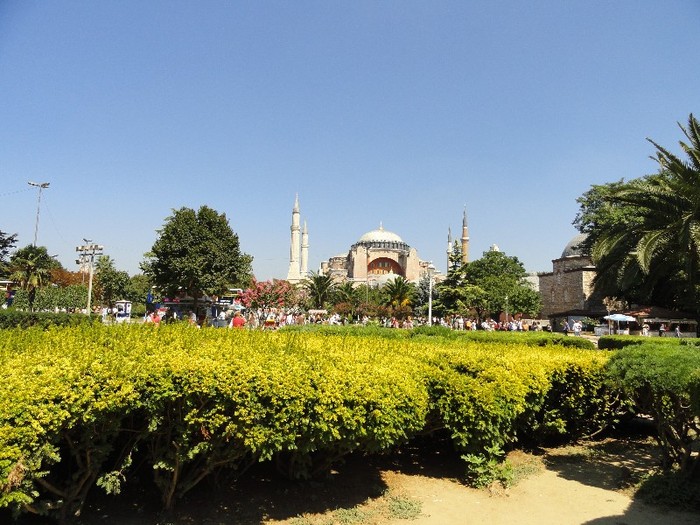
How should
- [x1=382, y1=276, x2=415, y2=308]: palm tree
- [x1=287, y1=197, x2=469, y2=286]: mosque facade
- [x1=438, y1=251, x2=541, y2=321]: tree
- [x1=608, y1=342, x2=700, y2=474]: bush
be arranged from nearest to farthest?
[x1=608, y1=342, x2=700, y2=474]: bush, [x1=438, y1=251, x2=541, y2=321]: tree, [x1=382, y1=276, x2=415, y2=308]: palm tree, [x1=287, y1=197, x2=469, y2=286]: mosque facade

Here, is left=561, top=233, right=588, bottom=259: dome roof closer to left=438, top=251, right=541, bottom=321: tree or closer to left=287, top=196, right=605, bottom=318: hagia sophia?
left=287, top=196, right=605, bottom=318: hagia sophia

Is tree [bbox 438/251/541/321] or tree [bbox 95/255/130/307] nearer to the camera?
tree [bbox 438/251/541/321]

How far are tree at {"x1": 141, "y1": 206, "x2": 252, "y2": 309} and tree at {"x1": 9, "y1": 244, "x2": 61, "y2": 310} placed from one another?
1504 centimetres

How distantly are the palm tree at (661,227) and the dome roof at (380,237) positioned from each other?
61.7 meters

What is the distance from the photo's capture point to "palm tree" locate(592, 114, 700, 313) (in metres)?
13.5

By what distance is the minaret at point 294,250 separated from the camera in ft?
221

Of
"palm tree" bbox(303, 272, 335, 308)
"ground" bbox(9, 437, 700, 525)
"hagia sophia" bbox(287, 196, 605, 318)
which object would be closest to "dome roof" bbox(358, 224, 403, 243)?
"hagia sophia" bbox(287, 196, 605, 318)

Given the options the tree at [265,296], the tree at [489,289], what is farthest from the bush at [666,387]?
the tree at [265,296]

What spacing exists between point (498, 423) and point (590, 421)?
2.89 meters

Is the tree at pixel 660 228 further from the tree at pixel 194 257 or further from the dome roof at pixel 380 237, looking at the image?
the dome roof at pixel 380 237

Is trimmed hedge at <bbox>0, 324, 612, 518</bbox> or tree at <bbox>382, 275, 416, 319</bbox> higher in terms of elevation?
tree at <bbox>382, 275, 416, 319</bbox>

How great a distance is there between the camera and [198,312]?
30.9m

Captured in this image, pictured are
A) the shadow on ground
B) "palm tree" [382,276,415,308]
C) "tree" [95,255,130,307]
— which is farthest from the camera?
"tree" [95,255,130,307]

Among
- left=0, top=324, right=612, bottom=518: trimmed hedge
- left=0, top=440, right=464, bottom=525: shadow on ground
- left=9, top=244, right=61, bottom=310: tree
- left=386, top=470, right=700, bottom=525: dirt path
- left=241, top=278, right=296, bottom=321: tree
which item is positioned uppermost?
left=9, top=244, right=61, bottom=310: tree
